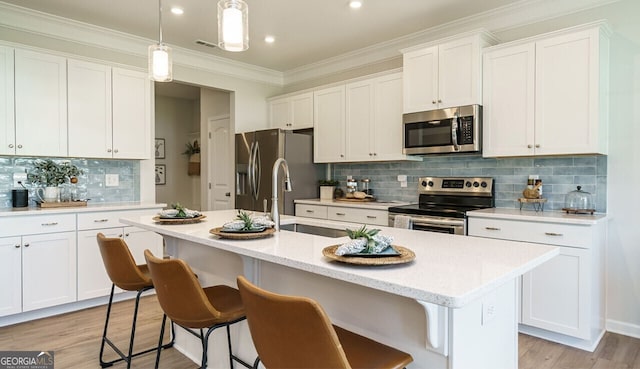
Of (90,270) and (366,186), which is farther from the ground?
(366,186)

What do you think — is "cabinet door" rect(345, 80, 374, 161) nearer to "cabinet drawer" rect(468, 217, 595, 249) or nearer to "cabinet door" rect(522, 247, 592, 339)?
"cabinet drawer" rect(468, 217, 595, 249)

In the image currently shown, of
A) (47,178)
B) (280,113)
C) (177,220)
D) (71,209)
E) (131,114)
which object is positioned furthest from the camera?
(280,113)

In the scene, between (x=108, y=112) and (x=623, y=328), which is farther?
(x=108, y=112)

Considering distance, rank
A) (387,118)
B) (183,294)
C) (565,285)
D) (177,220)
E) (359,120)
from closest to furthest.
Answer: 1. (183,294)
2. (177,220)
3. (565,285)
4. (387,118)
5. (359,120)

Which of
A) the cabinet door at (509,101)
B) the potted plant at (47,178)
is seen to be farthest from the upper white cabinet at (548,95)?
the potted plant at (47,178)

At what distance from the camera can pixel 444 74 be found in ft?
11.7

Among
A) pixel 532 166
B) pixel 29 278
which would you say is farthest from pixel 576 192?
pixel 29 278

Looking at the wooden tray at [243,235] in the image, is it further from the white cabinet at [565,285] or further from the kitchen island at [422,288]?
the white cabinet at [565,285]

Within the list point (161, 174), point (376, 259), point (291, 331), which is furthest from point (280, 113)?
point (291, 331)

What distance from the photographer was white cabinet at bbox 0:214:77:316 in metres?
3.14

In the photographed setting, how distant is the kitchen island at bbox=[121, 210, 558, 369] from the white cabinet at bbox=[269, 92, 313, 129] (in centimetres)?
306

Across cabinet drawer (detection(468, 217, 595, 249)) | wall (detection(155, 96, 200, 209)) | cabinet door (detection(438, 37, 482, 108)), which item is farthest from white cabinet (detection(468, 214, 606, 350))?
wall (detection(155, 96, 200, 209))

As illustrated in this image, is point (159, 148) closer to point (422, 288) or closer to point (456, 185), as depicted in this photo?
point (456, 185)

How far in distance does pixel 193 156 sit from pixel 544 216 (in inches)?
252
